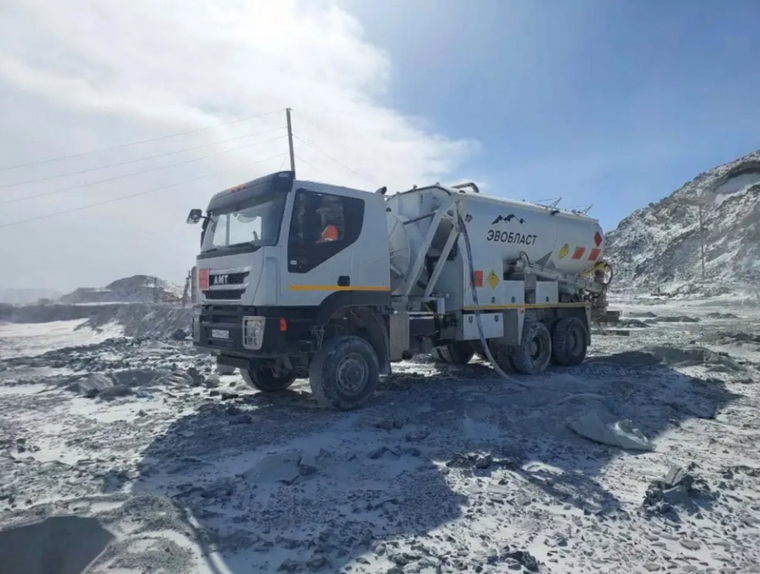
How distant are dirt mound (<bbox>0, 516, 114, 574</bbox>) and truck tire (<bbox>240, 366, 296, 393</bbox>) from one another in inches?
175

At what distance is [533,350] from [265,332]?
630cm

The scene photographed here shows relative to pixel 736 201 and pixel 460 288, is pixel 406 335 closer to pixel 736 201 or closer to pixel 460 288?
pixel 460 288

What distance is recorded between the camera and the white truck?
6758 millimetres

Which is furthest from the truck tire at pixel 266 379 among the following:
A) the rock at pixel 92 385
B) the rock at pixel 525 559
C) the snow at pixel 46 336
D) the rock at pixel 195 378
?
the snow at pixel 46 336

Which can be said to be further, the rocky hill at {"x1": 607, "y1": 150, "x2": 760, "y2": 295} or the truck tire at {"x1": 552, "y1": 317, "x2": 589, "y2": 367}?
the rocky hill at {"x1": 607, "y1": 150, "x2": 760, "y2": 295}

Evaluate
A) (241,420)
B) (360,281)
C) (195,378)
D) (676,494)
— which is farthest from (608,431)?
(195,378)

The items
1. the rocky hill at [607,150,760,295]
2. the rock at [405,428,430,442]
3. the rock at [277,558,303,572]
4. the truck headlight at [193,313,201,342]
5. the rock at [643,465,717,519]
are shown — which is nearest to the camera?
the rock at [277,558,303,572]

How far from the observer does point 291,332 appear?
6.70 m

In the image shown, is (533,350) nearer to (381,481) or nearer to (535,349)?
(535,349)

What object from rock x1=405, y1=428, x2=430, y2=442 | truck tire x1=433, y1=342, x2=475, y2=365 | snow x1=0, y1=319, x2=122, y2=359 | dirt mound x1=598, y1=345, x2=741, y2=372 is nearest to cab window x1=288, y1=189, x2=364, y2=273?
rock x1=405, y1=428, x2=430, y2=442

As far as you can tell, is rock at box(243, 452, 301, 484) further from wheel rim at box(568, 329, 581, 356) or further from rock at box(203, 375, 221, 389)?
wheel rim at box(568, 329, 581, 356)

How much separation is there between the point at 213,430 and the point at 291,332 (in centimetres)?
148

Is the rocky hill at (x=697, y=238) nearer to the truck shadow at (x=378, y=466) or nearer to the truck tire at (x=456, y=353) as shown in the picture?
the truck tire at (x=456, y=353)

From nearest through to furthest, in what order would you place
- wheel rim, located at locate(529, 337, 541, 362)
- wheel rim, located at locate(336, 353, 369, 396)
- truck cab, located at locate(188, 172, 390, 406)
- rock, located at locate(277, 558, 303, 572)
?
1. rock, located at locate(277, 558, 303, 572)
2. truck cab, located at locate(188, 172, 390, 406)
3. wheel rim, located at locate(336, 353, 369, 396)
4. wheel rim, located at locate(529, 337, 541, 362)
